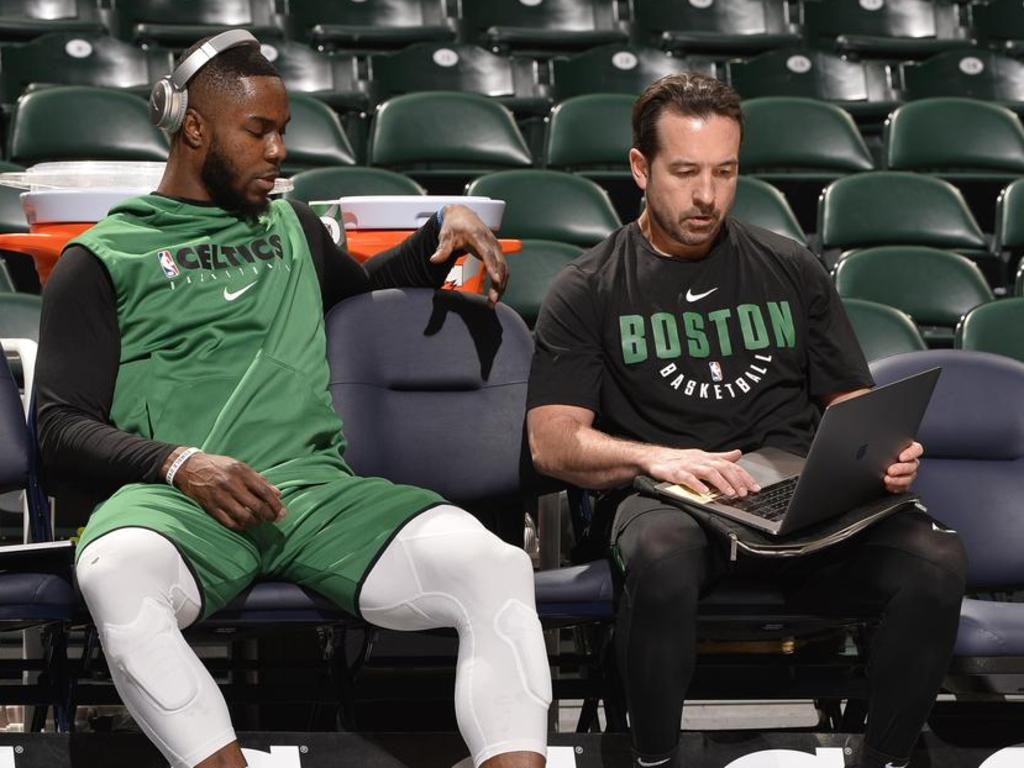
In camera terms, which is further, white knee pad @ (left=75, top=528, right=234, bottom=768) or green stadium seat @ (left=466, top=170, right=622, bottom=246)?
green stadium seat @ (left=466, top=170, right=622, bottom=246)

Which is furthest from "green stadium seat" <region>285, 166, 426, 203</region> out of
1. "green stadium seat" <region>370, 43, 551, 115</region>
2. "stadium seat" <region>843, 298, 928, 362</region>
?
"green stadium seat" <region>370, 43, 551, 115</region>

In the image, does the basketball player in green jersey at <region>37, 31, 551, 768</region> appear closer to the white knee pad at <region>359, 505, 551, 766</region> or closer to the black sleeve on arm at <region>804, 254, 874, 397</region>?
the white knee pad at <region>359, 505, 551, 766</region>

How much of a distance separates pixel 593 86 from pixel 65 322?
3.97 m

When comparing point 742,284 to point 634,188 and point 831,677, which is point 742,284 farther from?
point 634,188

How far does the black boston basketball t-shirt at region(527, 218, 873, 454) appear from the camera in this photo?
8.63 ft

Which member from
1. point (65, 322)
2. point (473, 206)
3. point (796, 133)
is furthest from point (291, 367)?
point (796, 133)

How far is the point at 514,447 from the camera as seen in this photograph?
2828 millimetres

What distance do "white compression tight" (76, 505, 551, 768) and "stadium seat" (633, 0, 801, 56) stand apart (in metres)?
4.55

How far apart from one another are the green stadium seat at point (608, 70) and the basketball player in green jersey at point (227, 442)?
341 cm

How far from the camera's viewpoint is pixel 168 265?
2.59 metres

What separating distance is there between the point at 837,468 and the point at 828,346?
495 millimetres

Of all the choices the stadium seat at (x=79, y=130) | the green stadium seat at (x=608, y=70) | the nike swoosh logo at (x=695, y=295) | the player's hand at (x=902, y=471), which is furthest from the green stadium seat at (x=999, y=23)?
the player's hand at (x=902, y=471)

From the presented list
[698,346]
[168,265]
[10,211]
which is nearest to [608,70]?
[10,211]

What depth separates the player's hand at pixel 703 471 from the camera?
2389 mm
